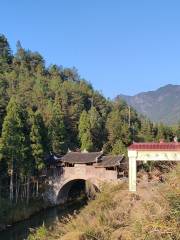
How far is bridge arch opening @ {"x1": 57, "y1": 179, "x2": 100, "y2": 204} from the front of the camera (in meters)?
32.3

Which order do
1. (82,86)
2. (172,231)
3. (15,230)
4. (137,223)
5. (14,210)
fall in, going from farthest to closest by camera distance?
(82,86) → (14,210) → (15,230) → (137,223) → (172,231)

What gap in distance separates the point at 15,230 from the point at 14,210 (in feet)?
8.85

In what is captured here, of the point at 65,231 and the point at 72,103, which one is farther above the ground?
the point at 72,103

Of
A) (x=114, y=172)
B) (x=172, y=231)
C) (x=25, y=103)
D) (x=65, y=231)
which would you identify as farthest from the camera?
(x=25, y=103)

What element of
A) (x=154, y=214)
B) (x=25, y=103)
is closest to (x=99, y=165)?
(x=25, y=103)

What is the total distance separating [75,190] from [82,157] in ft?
14.7

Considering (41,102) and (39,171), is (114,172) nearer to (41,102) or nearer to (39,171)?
(39,171)

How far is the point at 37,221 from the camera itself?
27000 millimetres

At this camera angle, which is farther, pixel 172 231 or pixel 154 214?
pixel 154 214

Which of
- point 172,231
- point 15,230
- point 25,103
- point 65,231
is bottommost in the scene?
point 15,230

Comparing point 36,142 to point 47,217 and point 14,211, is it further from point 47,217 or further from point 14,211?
point 47,217

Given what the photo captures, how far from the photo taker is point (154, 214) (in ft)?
20.8

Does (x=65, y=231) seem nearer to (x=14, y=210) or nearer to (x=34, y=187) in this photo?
(x=14, y=210)

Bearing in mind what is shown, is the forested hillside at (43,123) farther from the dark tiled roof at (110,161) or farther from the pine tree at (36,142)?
the dark tiled roof at (110,161)
